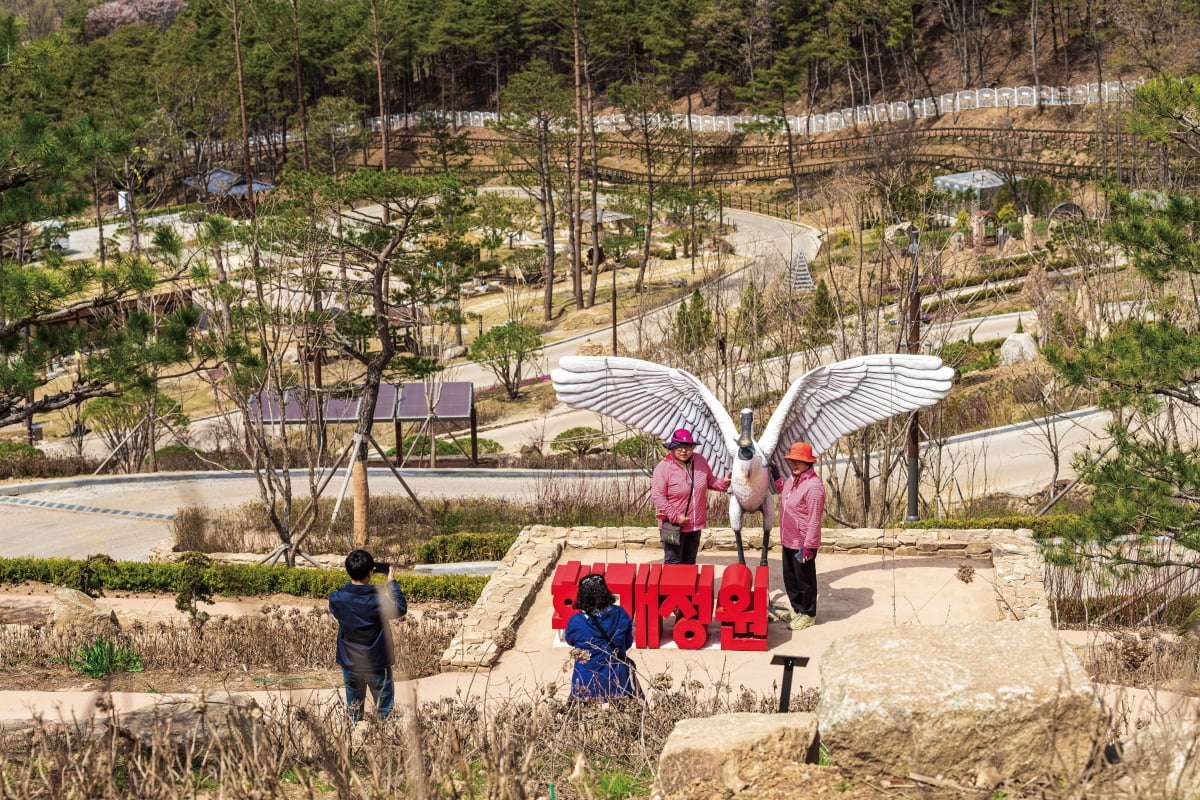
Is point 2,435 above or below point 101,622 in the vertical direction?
below

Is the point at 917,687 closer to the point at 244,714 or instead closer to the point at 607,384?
the point at 244,714

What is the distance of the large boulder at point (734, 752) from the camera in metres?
5.92

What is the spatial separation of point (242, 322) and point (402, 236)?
8.10ft

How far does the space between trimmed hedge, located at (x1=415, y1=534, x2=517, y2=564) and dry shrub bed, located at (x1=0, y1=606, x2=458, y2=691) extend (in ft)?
11.3

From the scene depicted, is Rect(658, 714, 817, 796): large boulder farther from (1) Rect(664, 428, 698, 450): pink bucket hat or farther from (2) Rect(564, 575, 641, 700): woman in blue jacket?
(1) Rect(664, 428, 698, 450): pink bucket hat

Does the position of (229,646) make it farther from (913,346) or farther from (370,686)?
→ (913,346)

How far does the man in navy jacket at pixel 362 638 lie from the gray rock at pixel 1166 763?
172 inches

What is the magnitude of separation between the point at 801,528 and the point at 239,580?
7084 millimetres

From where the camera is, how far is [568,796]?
20.5ft

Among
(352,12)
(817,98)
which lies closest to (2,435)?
(352,12)

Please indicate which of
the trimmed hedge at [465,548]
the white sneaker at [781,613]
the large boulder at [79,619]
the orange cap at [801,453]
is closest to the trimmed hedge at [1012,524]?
the white sneaker at [781,613]

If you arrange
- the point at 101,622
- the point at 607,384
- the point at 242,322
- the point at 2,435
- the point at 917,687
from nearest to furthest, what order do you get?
the point at 917,687, the point at 607,384, the point at 101,622, the point at 242,322, the point at 2,435

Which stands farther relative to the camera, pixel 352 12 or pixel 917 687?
pixel 352 12

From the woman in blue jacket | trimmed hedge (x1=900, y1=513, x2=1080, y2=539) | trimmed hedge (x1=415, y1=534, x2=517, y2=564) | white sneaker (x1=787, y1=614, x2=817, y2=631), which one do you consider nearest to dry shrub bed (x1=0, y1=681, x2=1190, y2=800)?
the woman in blue jacket
